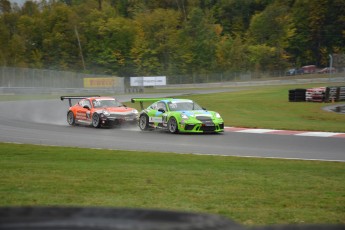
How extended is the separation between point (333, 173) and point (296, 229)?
7.26m

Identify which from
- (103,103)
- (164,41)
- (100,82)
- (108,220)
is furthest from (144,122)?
(164,41)

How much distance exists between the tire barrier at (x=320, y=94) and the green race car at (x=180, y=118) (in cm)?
1712

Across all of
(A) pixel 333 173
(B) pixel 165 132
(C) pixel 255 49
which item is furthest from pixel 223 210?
(C) pixel 255 49

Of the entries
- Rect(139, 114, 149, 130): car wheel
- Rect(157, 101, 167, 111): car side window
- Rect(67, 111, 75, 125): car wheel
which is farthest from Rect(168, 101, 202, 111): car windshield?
Rect(67, 111, 75, 125): car wheel

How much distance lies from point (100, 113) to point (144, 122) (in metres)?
1.98

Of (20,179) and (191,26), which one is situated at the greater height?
(191,26)

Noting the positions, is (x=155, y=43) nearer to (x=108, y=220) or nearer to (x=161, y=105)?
(x=161, y=105)

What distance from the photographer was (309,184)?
791cm

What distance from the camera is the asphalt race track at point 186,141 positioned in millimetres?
13273

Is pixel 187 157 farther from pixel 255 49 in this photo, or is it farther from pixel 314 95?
pixel 255 49

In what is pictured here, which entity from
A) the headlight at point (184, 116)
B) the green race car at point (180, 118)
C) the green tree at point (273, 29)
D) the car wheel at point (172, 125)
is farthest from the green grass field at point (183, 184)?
the green tree at point (273, 29)

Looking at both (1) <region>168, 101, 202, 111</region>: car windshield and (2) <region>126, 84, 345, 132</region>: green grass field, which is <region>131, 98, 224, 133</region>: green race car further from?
(2) <region>126, 84, 345, 132</region>: green grass field

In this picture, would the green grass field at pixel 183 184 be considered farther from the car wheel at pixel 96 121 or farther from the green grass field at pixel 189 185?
the car wheel at pixel 96 121

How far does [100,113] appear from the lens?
21047 mm
